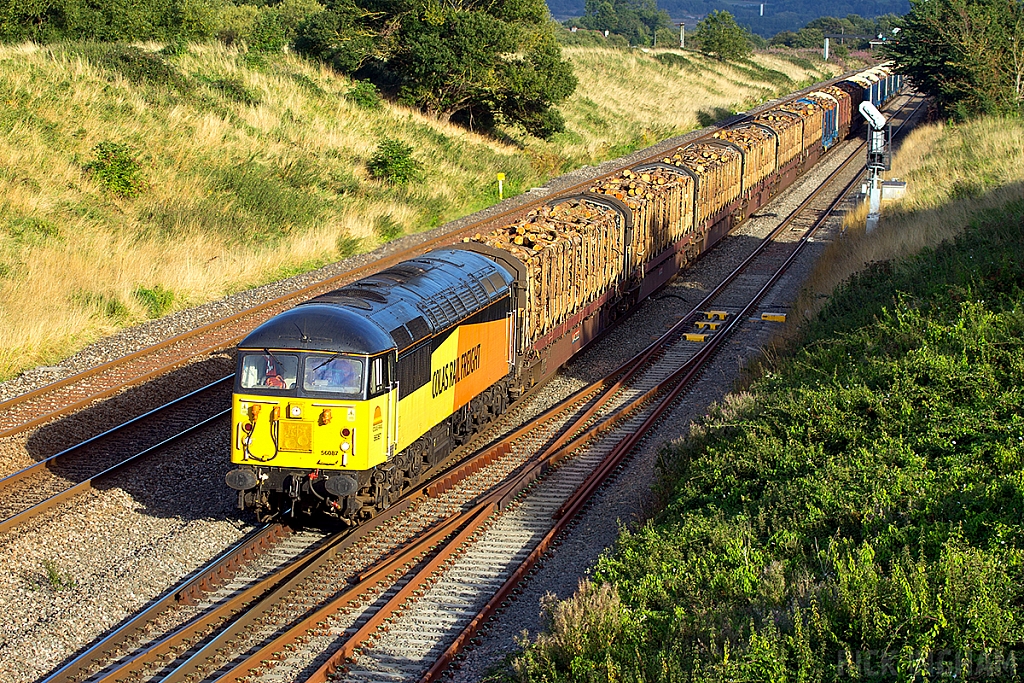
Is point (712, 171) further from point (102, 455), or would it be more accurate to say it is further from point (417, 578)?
point (417, 578)

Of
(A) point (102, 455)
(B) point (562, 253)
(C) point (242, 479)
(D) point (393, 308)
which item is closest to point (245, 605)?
(C) point (242, 479)

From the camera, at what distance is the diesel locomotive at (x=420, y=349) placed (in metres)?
11.6

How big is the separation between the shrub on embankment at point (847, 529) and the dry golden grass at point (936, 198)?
6768mm

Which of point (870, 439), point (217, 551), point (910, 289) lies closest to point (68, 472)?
point (217, 551)

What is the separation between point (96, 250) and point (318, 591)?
15125 millimetres

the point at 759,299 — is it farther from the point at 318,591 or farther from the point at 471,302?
the point at 318,591

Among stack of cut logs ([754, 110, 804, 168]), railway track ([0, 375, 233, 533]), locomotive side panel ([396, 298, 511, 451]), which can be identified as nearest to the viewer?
locomotive side panel ([396, 298, 511, 451])

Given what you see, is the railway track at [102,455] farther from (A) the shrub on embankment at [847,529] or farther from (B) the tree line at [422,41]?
(B) the tree line at [422,41]

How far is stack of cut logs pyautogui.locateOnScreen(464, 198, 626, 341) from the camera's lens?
57.6ft

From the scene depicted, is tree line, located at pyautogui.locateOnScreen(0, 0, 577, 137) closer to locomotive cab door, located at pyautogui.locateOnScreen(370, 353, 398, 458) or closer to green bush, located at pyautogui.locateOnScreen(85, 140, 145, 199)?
green bush, located at pyautogui.locateOnScreen(85, 140, 145, 199)

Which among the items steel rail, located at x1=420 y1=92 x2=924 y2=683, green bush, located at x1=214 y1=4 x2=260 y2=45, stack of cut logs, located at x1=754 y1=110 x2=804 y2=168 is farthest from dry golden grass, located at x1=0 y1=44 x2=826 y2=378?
steel rail, located at x1=420 y1=92 x2=924 y2=683

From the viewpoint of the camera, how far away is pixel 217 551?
11984 millimetres

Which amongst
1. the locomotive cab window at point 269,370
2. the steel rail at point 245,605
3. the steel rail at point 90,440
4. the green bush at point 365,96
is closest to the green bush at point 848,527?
the steel rail at point 245,605

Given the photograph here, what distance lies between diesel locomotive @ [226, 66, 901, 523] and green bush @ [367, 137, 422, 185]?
1216 cm
